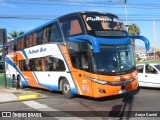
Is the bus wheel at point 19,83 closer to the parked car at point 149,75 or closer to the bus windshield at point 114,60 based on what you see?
the parked car at point 149,75

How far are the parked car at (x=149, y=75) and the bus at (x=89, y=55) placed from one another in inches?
83.3

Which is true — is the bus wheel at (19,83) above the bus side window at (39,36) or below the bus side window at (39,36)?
below

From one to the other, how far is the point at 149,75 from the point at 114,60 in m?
3.77

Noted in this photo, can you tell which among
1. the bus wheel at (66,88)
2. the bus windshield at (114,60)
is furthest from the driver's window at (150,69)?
the bus wheel at (66,88)

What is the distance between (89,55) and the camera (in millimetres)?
12203

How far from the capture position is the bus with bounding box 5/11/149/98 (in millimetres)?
12102

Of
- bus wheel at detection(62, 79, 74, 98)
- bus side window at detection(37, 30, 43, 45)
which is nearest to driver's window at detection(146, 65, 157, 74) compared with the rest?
bus wheel at detection(62, 79, 74, 98)

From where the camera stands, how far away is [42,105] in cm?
1255

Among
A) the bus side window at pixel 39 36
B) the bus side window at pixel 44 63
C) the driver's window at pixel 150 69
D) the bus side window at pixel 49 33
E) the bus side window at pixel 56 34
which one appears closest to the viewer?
the bus side window at pixel 56 34

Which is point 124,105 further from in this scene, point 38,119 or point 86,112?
point 38,119

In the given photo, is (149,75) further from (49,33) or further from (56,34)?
(49,33)

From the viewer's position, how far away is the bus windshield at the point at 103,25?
1252cm

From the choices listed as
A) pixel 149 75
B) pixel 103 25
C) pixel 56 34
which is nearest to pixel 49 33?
pixel 56 34

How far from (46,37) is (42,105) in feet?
15.5
